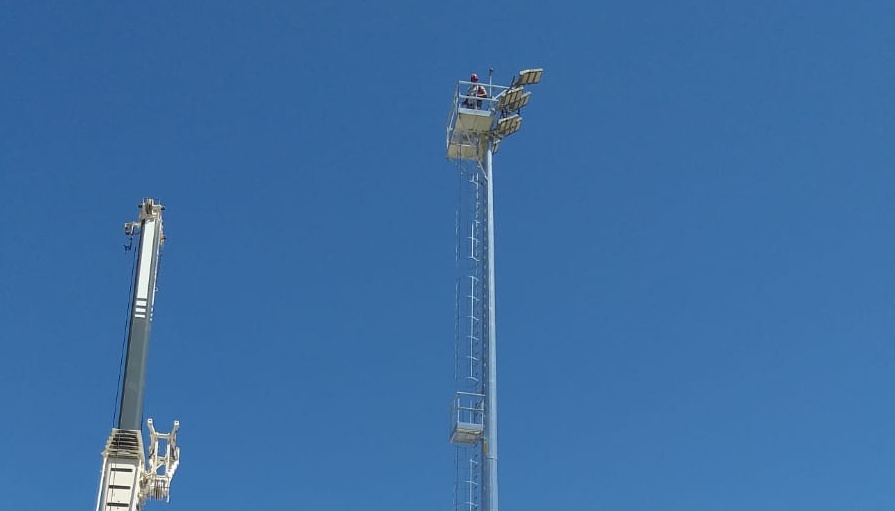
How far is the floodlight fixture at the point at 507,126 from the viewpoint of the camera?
203ft

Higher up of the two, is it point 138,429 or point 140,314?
point 140,314

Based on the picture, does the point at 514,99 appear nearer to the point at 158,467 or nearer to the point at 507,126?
the point at 507,126

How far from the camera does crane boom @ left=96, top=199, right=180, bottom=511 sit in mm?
55250

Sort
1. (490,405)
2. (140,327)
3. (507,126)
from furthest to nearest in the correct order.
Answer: (507,126) < (140,327) < (490,405)

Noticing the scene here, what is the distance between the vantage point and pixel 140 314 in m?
60.1

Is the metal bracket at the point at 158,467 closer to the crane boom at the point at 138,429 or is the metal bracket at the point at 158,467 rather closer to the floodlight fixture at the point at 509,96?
the crane boom at the point at 138,429

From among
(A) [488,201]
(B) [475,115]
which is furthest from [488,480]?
(B) [475,115]

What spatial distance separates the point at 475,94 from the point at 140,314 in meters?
20.1

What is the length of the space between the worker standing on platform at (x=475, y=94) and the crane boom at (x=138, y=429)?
56.2 ft

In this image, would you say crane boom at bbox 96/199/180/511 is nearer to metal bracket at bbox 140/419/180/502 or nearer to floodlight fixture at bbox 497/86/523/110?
metal bracket at bbox 140/419/180/502

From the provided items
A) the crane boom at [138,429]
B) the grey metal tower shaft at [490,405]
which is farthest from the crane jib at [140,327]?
the grey metal tower shaft at [490,405]

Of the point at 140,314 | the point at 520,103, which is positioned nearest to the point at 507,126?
the point at 520,103

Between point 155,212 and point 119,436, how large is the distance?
13.0m

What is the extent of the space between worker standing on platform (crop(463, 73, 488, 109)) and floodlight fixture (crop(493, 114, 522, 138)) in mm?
1558
